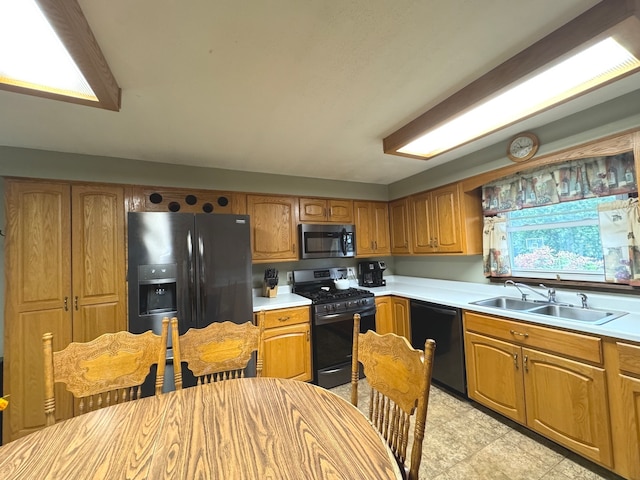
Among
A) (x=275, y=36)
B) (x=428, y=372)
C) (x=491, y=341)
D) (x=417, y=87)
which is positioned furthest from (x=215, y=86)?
(x=491, y=341)

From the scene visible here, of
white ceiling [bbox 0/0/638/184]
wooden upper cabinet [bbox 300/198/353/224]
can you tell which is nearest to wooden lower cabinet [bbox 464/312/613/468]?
white ceiling [bbox 0/0/638/184]

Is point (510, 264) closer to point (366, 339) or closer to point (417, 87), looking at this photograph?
point (417, 87)

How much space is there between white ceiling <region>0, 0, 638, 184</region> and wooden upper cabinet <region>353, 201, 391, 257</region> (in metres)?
1.31

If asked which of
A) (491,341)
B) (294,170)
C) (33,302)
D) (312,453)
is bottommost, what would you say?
(491,341)

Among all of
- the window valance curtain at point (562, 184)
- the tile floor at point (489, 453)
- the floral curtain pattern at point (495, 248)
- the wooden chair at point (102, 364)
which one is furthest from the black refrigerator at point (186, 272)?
the window valance curtain at point (562, 184)

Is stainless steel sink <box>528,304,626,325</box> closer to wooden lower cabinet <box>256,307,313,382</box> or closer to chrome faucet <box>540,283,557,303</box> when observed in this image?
chrome faucet <box>540,283,557,303</box>

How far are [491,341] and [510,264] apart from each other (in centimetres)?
93

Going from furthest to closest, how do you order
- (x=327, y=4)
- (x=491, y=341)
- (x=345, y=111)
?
(x=491, y=341) → (x=345, y=111) → (x=327, y=4)

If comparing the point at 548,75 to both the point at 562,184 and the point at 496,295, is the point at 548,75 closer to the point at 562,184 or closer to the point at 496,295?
the point at 562,184

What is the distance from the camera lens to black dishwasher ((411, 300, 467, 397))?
236 cm

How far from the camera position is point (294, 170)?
3037 mm

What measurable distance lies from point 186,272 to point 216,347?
915mm

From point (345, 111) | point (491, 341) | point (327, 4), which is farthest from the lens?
point (491, 341)

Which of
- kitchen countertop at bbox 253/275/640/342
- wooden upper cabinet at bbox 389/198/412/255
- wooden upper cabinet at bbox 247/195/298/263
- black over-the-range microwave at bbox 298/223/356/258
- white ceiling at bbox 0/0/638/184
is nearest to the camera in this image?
white ceiling at bbox 0/0/638/184
